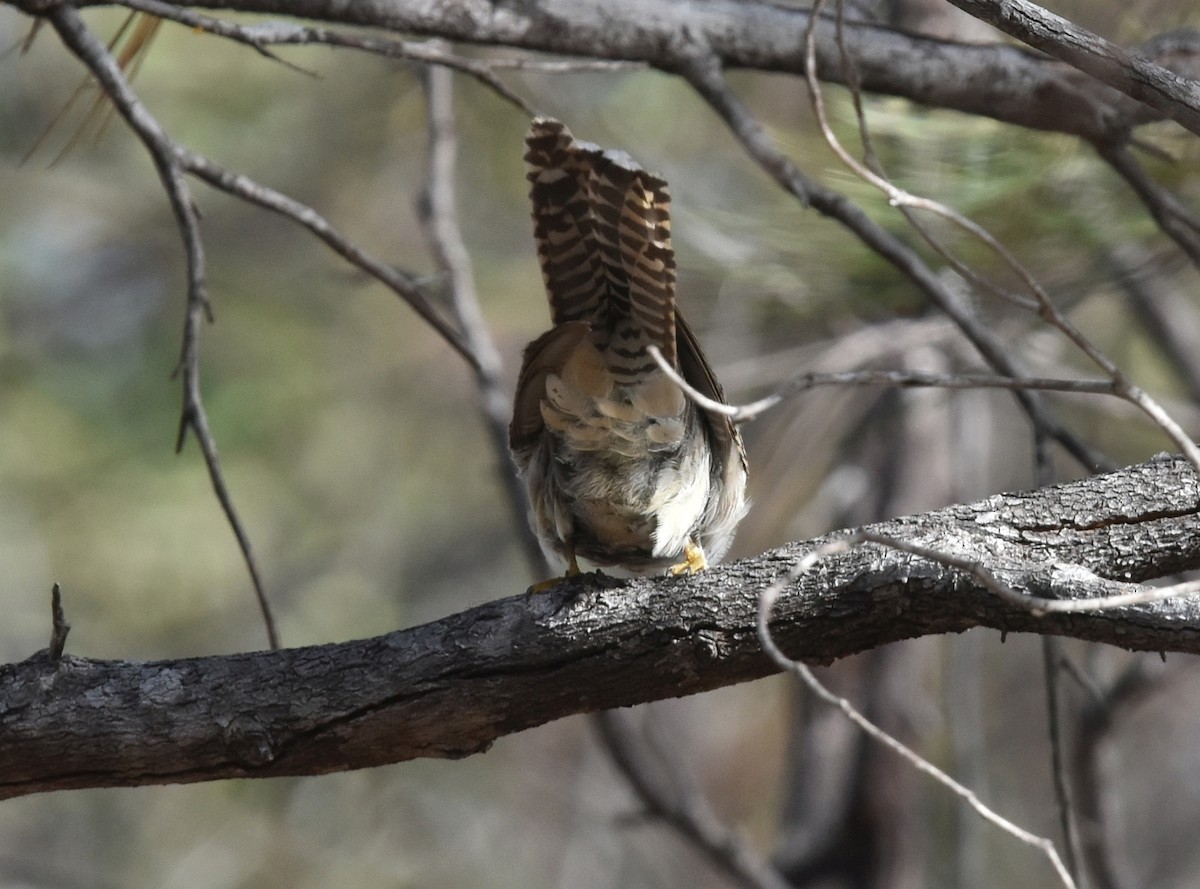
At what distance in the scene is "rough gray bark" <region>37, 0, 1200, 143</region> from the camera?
11.0ft

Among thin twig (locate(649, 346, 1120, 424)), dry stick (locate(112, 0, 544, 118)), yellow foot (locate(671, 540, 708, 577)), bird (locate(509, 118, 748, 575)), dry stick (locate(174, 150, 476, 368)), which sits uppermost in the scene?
dry stick (locate(112, 0, 544, 118))

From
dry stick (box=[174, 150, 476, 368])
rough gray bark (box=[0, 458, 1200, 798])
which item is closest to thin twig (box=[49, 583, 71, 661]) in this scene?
rough gray bark (box=[0, 458, 1200, 798])

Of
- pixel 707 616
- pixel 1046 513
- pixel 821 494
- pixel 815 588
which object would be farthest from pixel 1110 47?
pixel 821 494

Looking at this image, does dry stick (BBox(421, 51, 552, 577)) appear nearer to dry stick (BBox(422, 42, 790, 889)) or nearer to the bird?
dry stick (BBox(422, 42, 790, 889))

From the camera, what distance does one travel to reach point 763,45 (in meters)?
3.50

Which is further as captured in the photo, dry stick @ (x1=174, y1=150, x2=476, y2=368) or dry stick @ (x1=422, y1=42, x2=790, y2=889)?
dry stick @ (x1=422, y1=42, x2=790, y2=889)

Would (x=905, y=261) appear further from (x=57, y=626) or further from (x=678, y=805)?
(x=678, y=805)

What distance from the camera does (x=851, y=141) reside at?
13.2 feet

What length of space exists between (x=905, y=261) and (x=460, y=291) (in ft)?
6.41

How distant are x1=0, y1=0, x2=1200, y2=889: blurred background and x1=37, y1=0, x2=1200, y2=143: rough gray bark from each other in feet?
2.38

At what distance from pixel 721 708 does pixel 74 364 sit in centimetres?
439

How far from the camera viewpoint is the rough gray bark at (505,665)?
7.54ft

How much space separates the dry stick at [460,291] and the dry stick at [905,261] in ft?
4.44

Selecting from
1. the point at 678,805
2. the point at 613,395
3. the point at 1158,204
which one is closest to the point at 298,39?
the point at 613,395
